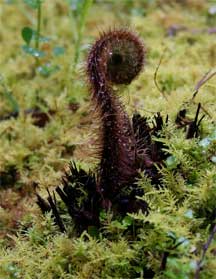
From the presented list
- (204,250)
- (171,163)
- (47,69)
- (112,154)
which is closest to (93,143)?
(112,154)

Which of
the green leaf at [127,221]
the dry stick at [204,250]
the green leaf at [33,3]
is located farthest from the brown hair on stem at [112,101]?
the green leaf at [33,3]

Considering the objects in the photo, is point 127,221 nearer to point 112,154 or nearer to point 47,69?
point 112,154

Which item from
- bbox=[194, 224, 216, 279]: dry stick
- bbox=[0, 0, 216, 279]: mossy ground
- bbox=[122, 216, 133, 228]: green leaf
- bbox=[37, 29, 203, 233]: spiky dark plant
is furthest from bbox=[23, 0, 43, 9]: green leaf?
bbox=[194, 224, 216, 279]: dry stick

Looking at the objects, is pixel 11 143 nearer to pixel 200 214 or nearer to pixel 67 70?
pixel 67 70

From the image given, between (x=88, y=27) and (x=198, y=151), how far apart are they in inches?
72.3

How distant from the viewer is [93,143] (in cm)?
151

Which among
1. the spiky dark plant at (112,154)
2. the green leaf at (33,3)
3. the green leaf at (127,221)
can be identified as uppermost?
the green leaf at (33,3)

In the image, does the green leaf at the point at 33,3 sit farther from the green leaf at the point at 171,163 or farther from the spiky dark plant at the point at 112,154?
the green leaf at the point at 171,163

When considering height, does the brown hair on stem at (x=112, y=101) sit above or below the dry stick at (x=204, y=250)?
above

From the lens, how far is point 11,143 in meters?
2.16

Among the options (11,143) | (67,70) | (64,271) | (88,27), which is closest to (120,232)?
(64,271)

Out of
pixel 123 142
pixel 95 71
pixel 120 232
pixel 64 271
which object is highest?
pixel 95 71

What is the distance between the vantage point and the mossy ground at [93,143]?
4.32 ft

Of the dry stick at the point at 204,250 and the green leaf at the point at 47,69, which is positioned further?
the green leaf at the point at 47,69
